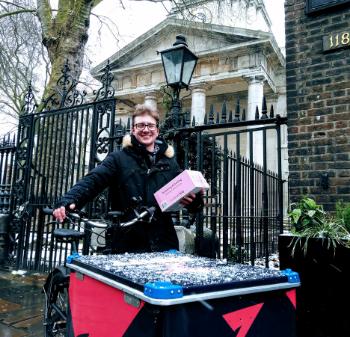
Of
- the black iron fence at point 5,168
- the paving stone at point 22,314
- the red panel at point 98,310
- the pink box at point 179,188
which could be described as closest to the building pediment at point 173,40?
the black iron fence at point 5,168

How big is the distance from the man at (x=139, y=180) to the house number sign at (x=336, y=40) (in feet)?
8.46

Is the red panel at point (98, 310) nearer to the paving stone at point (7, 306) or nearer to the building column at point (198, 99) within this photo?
the paving stone at point (7, 306)

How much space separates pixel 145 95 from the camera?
20312 mm

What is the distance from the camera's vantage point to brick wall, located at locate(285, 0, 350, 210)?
392 cm

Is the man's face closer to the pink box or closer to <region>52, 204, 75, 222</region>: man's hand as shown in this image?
the pink box

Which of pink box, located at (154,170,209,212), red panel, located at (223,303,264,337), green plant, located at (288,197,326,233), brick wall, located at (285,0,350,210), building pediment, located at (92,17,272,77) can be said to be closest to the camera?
red panel, located at (223,303,264,337)

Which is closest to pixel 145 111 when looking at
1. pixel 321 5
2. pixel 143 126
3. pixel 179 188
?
pixel 143 126

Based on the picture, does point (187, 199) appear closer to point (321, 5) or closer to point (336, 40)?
point (336, 40)

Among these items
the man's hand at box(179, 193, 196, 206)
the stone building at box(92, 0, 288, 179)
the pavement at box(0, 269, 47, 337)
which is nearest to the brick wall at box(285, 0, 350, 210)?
the man's hand at box(179, 193, 196, 206)

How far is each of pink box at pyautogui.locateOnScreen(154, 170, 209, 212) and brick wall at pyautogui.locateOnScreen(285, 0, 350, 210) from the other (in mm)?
2217

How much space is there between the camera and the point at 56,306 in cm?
270

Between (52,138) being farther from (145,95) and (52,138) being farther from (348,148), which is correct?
(145,95)

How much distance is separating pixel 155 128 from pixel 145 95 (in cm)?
1806

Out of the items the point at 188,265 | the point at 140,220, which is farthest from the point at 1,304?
the point at 188,265
